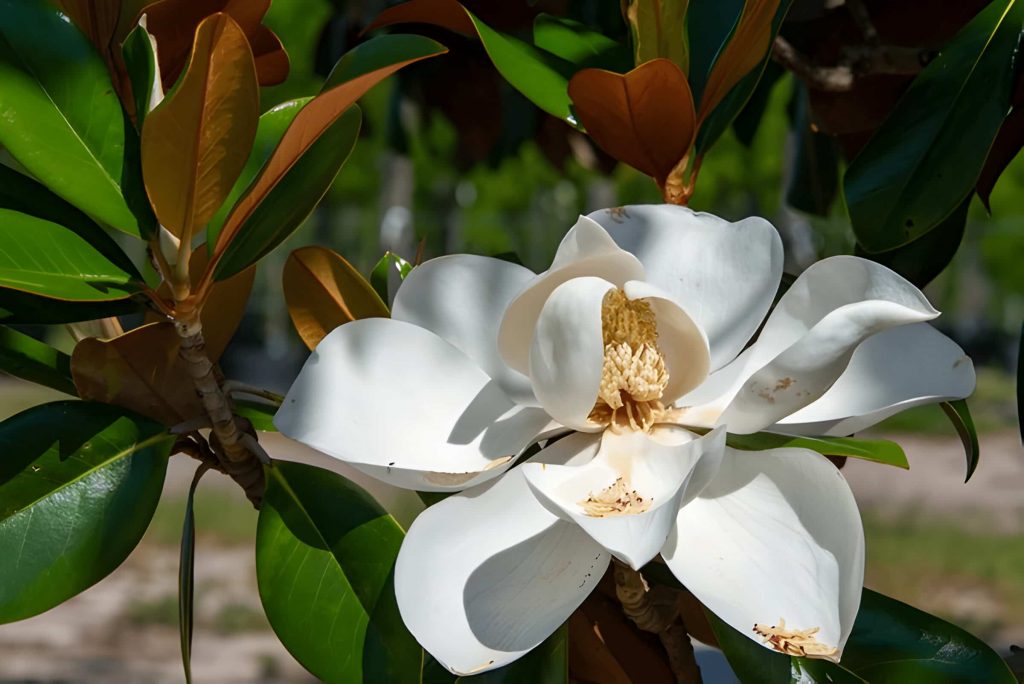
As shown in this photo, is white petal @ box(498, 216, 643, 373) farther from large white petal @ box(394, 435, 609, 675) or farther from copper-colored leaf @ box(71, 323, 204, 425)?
copper-colored leaf @ box(71, 323, 204, 425)

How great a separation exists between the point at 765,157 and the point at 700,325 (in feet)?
28.7

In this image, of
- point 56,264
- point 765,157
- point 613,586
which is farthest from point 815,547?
point 765,157

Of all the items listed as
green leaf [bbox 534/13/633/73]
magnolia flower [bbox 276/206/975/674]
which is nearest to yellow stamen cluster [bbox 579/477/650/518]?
magnolia flower [bbox 276/206/975/674]

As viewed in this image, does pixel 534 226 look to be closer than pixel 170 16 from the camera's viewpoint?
No

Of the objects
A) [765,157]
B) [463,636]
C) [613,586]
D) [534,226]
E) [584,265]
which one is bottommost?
[534,226]

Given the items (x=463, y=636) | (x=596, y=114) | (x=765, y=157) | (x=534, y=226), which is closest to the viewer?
(x=463, y=636)

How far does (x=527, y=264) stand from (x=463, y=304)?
917mm

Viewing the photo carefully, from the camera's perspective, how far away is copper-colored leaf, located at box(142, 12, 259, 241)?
18.9 inches

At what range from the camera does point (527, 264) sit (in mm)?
1480

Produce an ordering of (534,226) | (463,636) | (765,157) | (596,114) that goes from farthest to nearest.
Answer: (534,226)
(765,157)
(596,114)
(463,636)

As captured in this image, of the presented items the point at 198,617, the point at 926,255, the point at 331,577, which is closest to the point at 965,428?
the point at 926,255

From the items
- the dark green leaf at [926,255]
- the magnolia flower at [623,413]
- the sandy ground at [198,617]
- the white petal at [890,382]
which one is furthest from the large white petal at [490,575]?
the sandy ground at [198,617]

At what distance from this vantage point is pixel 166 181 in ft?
1.68

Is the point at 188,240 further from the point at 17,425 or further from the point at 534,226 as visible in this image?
the point at 534,226
